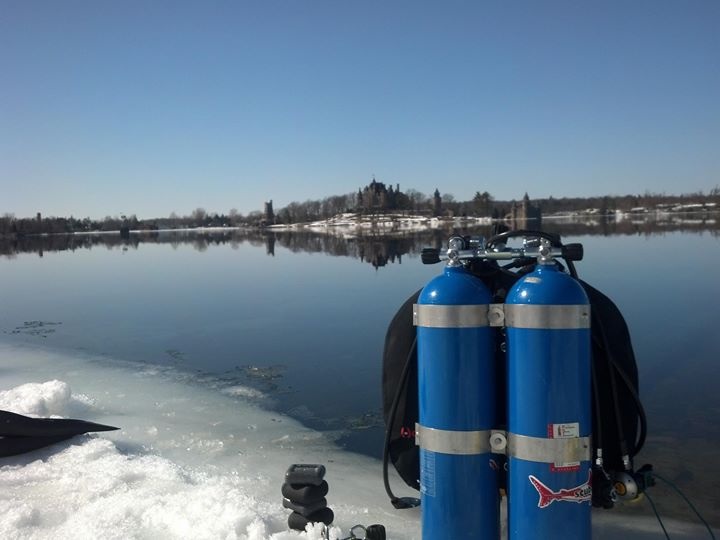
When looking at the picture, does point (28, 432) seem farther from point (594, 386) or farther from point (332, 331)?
point (332, 331)

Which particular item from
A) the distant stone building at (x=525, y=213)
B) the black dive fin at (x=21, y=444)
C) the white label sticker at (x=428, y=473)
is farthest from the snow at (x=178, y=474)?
the distant stone building at (x=525, y=213)

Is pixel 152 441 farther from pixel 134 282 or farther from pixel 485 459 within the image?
pixel 134 282

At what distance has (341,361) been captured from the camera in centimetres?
808

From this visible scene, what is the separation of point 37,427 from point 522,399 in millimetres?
3463

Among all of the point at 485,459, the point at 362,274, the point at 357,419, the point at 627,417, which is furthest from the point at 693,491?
the point at 362,274

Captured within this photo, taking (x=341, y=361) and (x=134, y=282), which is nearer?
(x=341, y=361)

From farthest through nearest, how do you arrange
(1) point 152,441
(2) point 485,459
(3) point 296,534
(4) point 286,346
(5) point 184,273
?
1. (5) point 184,273
2. (4) point 286,346
3. (1) point 152,441
4. (3) point 296,534
5. (2) point 485,459

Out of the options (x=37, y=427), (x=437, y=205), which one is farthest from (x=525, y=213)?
(x=37, y=427)

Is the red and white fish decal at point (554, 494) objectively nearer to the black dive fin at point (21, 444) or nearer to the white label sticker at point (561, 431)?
the white label sticker at point (561, 431)

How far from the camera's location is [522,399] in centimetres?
248

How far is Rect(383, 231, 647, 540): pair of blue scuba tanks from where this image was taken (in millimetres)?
2430

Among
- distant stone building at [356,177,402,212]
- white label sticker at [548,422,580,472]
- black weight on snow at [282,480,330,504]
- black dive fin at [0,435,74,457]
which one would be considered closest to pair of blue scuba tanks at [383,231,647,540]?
white label sticker at [548,422,580,472]

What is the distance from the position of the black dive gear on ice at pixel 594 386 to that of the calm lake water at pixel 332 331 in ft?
4.07

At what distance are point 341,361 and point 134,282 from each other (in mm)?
15711
